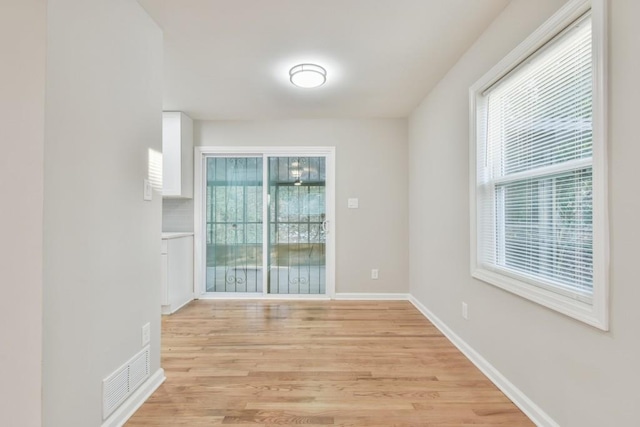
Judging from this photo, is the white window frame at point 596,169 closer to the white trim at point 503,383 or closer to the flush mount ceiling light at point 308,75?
the white trim at point 503,383

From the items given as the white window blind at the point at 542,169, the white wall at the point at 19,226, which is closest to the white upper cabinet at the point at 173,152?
the white wall at the point at 19,226

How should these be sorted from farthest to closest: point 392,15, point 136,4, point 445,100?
point 445,100, point 392,15, point 136,4

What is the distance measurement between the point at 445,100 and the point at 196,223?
327cm

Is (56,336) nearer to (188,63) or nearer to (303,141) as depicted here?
(188,63)

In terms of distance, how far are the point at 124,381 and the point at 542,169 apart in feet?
8.32

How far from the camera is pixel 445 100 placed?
278 centimetres

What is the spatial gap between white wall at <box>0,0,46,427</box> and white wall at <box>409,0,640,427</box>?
222cm

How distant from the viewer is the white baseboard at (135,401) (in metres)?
1.52

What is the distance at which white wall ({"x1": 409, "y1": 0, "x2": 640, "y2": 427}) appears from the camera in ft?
3.66

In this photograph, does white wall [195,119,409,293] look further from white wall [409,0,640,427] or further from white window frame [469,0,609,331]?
white window frame [469,0,609,331]

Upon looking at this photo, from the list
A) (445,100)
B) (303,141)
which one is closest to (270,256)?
(303,141)

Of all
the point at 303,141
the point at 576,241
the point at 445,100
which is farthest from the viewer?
the point at 303,141

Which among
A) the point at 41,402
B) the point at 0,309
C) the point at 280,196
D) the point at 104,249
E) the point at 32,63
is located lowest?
the point at 41,402

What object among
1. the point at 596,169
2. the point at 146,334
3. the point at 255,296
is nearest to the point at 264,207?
the point at 255,296
